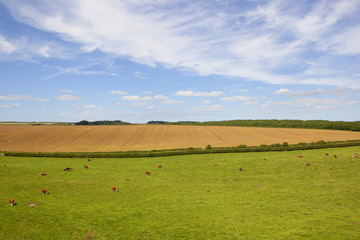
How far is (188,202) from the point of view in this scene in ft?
46.7

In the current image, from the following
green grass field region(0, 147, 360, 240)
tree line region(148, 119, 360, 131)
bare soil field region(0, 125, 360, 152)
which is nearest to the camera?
green grass field region(0, 147, 360, 240)

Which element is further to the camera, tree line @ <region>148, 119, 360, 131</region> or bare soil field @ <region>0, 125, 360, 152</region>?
tree line @ <region>148, 119, 360, 131</region>

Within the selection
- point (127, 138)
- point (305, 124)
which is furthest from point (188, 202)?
point (305, 124)

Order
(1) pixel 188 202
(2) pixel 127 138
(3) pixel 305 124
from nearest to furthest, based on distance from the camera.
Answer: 1. (1) pixel 188 202
2. (2) pixel 127 138
3. (3) pixel 305 124

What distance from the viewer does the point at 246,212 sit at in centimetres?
1273

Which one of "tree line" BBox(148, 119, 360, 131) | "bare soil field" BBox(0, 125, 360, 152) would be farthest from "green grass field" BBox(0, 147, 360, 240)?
"tree line" BBox(148, 119, 360, 131)

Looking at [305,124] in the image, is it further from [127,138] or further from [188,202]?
[188,202]

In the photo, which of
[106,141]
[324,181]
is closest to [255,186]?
[324,181]

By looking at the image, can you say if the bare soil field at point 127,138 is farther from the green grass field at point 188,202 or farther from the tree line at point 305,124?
the green grass field at point 188,202

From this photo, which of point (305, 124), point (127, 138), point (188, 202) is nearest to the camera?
point (188, 202)

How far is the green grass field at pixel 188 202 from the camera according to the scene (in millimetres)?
10094

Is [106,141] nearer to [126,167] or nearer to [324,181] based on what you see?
[126,167]

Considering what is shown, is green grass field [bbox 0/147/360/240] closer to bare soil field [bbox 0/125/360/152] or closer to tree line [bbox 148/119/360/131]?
bare soil field [bbox 0/125/360/152]

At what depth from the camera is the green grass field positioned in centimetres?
1009
